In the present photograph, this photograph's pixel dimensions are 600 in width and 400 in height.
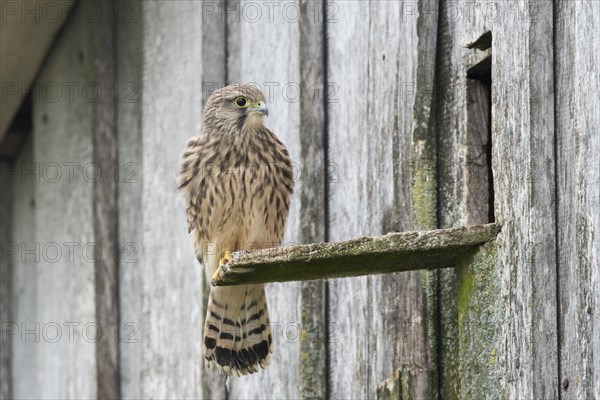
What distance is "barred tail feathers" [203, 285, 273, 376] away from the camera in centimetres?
429

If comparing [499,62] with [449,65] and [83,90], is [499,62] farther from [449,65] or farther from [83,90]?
[83,90]

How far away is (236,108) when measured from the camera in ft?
15.9

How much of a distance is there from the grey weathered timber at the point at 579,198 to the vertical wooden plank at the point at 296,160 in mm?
1230

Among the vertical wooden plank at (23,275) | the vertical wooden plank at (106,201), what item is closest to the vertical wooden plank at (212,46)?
the vertical wooden plank at (106,201)

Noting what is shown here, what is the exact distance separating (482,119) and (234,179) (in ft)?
4.40

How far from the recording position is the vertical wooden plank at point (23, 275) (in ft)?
22.8

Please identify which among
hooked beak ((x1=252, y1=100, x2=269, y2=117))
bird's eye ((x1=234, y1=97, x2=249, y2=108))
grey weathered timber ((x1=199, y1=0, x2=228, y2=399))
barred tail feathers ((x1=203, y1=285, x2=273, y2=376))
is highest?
grey weathered timber ((x1=199, y1=0, x2=228, y2=399))

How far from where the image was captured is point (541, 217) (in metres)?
3.31

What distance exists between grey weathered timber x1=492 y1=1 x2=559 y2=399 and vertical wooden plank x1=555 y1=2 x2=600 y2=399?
3cm

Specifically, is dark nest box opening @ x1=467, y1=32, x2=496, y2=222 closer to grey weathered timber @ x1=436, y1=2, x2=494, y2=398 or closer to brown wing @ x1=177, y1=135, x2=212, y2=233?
grey weathered timber @ x1=436, y1=2, x2=494, y2=398

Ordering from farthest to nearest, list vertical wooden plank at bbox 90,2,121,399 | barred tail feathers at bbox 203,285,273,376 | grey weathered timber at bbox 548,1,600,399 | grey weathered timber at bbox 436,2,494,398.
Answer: vertical wooden plank at bbox 90,2,121,399, barred tail feathers at bbox 203,285,273,376, grey weathered timber at bbox 436,2,494,398, grey weathered timber at bbox 548,1,600,399

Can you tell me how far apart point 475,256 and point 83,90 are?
2.84 metres

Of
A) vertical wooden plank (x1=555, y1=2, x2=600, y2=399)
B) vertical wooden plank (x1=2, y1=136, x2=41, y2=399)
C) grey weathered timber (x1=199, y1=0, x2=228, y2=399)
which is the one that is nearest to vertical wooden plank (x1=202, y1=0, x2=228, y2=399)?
grey weathered timber (x1=199, y1=0, x2=228, y2=399)

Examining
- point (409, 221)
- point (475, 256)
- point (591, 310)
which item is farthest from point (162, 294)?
point (591, 310)
